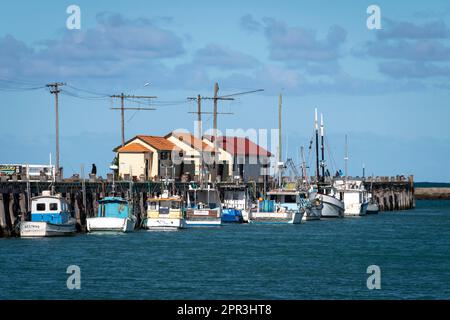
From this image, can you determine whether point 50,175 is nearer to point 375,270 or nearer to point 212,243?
point 212,243

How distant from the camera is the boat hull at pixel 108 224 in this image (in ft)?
242

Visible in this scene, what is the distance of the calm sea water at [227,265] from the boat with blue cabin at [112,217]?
1230 millimetres

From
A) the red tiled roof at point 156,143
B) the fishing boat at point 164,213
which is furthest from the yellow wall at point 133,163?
the fishing boat at point 164,213

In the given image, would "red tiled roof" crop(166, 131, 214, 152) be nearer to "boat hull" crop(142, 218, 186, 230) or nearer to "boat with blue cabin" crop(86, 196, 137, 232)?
"boat hull" crop(142, 218, 186, 230)

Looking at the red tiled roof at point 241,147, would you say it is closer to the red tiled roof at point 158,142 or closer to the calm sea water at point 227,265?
the red tiled roof at point 158,142

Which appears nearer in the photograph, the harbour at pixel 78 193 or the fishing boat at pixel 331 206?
the harbour at pixel 78 193

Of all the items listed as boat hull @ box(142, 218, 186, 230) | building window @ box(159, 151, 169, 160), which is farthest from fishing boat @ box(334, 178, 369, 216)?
boat hull @ box(142, 218, 186, 230)

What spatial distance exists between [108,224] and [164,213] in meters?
7.24

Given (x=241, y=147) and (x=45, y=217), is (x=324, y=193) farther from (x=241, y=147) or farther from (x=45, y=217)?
(x=45, y=217)

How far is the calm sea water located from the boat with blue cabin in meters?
1.23

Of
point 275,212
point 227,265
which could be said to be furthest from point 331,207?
point 227,265

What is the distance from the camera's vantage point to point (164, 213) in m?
80.4

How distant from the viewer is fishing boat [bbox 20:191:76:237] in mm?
66688

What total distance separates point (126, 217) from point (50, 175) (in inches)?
256
